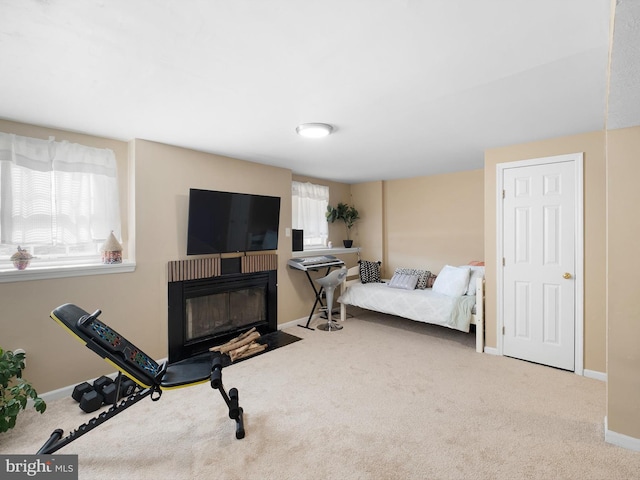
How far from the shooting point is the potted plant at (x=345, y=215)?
5509 mm

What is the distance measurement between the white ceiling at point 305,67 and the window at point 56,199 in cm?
27

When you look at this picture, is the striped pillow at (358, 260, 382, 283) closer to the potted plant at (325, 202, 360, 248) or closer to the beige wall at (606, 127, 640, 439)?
the potted plant at (325, 202, 360, 248)

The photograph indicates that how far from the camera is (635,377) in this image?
1.92m

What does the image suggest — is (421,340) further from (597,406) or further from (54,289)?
(54,289)

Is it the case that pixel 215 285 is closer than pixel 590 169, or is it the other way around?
pixel 590 169

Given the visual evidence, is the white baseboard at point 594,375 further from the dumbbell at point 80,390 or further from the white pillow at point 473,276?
the dumbbell at point 80,390

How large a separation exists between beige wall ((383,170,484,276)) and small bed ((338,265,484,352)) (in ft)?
2.39

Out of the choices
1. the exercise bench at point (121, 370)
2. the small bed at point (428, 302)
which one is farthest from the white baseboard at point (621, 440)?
the exercise bench at point (121, 370)

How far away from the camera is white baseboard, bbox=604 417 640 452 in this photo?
6.26 feet

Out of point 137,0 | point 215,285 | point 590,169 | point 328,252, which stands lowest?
point 215,285

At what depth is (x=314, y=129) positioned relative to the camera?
269cm

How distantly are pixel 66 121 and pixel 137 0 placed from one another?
1.92 meters

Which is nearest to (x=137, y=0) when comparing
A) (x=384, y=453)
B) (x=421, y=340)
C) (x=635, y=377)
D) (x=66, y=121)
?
(x=66, y=121)

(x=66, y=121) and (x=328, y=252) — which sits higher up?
(x=66, y=121)
